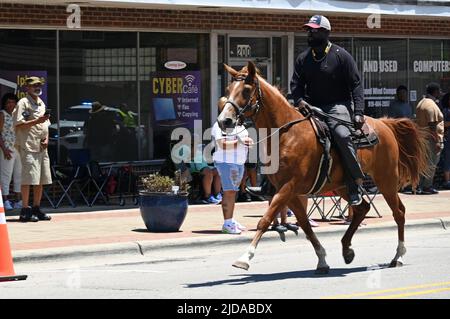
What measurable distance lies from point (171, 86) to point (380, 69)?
5.62 metres

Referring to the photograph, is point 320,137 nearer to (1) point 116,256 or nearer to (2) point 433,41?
(1) point 116,256

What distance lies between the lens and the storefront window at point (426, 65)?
24156 millimetres

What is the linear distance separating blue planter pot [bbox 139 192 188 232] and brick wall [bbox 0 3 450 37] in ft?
16.2

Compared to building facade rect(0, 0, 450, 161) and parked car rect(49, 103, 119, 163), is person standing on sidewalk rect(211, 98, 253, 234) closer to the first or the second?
building facade rect(0, 0, 450, 161)

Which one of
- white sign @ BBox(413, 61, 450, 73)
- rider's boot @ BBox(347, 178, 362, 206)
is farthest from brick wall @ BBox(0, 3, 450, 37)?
rider's boot @ BBox(347, 178, 362, 206)

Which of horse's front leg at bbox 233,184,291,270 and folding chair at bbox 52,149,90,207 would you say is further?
folding chair at bbox 52,149,90,207

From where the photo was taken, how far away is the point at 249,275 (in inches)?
460

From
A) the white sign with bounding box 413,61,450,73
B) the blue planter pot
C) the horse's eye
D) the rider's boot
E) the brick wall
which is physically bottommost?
the blue planter pot

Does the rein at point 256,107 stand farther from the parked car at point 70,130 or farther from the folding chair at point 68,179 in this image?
the parked car at point 70,130

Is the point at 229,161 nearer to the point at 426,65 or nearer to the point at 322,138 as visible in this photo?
the point at 322,138

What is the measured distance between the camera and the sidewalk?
13.8m

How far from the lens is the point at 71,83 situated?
19.2 m

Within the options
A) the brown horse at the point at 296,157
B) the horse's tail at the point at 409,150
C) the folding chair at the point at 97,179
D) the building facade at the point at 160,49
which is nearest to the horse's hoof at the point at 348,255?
the brown horse at the point at 296,157

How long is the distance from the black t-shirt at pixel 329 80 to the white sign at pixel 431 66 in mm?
12702
